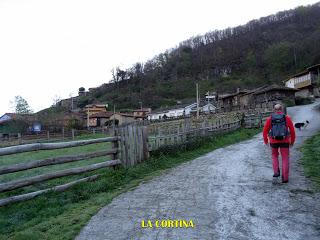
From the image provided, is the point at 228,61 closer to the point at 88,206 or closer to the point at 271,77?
the point at 271,77

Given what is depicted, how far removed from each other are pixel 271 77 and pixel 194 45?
4599cm

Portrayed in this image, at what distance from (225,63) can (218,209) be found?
10756cm

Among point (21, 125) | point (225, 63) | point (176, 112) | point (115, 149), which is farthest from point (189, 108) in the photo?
point (115, 149)

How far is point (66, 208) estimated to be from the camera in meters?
5.79

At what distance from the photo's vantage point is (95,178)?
25.4ft

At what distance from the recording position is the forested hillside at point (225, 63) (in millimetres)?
87250

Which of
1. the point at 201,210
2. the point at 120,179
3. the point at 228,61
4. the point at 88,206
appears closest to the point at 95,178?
the point at 120,179

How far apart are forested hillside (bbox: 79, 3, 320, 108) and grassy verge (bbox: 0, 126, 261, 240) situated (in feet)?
273

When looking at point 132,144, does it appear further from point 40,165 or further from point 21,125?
point 21,125

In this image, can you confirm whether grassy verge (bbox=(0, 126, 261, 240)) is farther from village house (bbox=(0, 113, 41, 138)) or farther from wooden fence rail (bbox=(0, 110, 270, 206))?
village house (bbox=(0, 113, 41, 138))

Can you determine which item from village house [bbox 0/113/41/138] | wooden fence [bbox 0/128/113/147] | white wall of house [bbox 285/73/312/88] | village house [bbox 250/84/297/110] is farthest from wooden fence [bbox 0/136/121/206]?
white wall of house [bbox 285/73/312/88]

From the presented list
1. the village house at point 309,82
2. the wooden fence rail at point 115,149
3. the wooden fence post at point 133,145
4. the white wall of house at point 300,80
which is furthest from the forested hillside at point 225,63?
the wooden fence post at point 133,145

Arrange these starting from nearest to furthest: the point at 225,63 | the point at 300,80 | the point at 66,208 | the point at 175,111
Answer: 1. the point at 66,208
2. the point at 300,80
3. the point at 175,111
4. the point at 225,63

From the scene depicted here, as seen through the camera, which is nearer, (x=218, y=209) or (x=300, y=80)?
(x=218, y=209)
